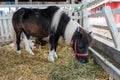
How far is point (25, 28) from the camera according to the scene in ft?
16.1

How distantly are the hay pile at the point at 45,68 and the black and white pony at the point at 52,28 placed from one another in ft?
0.62

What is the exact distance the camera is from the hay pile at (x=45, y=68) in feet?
11.3

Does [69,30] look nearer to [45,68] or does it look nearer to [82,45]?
[82,45]

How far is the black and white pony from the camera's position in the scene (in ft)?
12.3

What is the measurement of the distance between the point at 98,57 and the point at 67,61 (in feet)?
2.12

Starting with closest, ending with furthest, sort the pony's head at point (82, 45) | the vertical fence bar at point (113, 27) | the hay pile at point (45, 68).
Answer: the vertical fence bar at point (113, 27) → the hay pile at point (45, 68) → the pony's head at point (82, 45)

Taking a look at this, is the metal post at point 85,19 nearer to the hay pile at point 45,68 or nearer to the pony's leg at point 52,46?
the hay pile at point 45,68

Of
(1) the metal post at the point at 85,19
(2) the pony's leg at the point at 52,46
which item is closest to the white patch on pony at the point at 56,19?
(2) the pony's leg at the point at 52,46

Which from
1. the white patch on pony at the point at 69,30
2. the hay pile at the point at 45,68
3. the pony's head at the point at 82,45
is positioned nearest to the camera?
the hay pile at the point at 45,68

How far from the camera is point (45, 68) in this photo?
392cm

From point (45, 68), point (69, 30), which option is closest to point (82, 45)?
point (69, 30)

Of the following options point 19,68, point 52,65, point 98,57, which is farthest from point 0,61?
point 98,57

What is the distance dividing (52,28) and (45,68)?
835 mm

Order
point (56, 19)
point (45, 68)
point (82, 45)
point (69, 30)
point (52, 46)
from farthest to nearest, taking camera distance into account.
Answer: point (52, 46), point (56, 19), point (69, 30), point (45, 68), point (82, 45)
